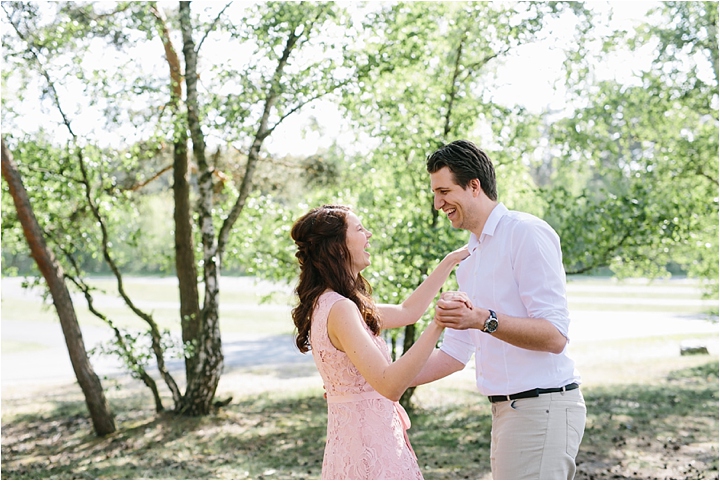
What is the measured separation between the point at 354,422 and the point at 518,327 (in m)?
0.75

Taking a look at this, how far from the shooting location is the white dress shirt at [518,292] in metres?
2.93

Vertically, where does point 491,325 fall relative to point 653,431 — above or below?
above

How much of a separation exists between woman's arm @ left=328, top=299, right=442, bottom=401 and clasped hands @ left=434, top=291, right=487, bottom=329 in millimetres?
39

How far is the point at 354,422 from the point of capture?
3051 mm

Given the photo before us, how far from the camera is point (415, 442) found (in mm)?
8219

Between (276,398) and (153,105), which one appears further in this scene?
(276,398)

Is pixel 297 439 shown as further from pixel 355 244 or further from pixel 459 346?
pixel 355 244

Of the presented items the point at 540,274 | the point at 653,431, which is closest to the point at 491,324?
the point at 540,274

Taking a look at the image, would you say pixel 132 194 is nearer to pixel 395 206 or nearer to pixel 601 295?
pixel 395 206

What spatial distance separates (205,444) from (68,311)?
2.05m

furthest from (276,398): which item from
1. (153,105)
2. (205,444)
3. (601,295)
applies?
(601,295)

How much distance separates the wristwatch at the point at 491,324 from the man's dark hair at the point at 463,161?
646mm

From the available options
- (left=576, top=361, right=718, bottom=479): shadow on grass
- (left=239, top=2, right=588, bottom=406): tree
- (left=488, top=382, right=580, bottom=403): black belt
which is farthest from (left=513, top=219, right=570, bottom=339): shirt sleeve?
(left=239, top=2, right=588, bottom=406): tree

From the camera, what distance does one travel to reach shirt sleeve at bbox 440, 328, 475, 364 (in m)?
3.42
